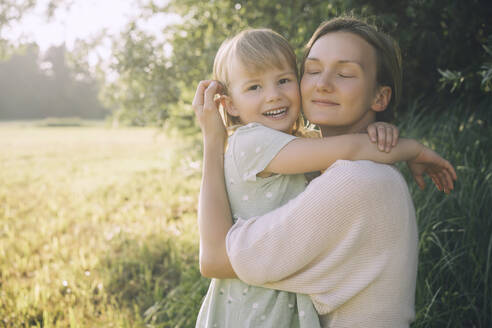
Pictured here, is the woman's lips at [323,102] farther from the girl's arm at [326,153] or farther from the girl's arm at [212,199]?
the girl's arm at [212,199]

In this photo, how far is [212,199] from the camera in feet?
4.68

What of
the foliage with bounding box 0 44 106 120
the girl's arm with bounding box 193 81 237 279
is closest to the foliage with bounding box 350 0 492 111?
the girl's arm with bounding box 193 81 237 279

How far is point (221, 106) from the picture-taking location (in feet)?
6.31

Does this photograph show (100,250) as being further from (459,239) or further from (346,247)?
(346,247)

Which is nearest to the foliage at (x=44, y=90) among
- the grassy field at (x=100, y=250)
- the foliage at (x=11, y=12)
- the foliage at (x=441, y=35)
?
the grassy field at (x=100, y=250)

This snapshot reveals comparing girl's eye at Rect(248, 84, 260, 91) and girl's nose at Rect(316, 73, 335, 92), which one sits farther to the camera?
girl's eye at Rect(248, 84, 260, 91)

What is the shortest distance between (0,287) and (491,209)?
3714mm

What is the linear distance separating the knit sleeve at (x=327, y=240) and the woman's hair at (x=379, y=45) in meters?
0.61

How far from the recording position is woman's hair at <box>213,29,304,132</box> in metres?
1.71

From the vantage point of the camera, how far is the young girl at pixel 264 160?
52.5 inches

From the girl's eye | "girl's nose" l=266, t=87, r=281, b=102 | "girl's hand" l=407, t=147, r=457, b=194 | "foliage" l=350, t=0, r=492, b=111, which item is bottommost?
"girl's hand" l=407, t=147, r=457, b=194

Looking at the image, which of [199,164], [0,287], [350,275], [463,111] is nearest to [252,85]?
[350,275]

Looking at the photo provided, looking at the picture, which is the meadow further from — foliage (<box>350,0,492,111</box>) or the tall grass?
foliage (<box>350,0,492,111</box>)

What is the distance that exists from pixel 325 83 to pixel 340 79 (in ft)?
0.22
